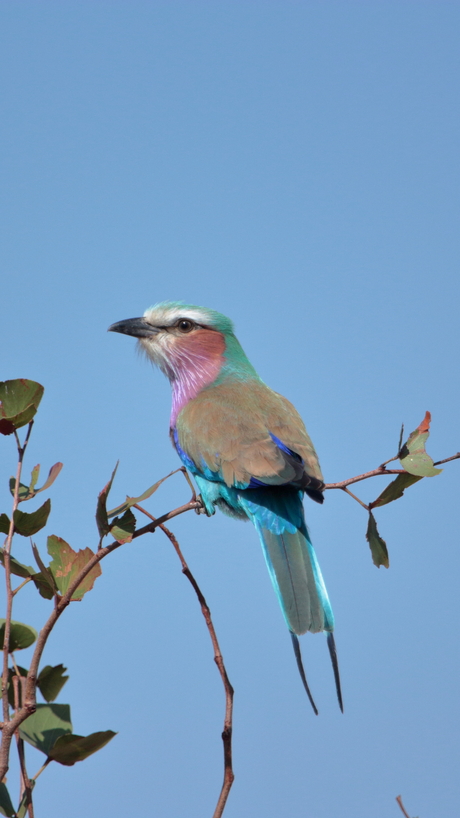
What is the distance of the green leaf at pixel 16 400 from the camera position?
186 cm

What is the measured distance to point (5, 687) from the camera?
145 cm

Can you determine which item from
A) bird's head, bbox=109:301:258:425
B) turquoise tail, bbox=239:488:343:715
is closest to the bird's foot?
turquoise tail, bbox=239:488:343:715

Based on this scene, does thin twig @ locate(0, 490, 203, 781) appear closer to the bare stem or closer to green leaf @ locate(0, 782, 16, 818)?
the bare stem

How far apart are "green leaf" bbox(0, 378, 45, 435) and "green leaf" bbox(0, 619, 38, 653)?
0.49m

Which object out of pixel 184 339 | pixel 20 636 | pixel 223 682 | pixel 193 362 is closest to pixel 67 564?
pixel 20 636

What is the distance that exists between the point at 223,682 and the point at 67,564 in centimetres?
47

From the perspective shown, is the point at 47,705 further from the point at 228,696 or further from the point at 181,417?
the point at 181,417

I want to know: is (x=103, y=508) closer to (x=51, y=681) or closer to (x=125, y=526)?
(x=125, y=526)

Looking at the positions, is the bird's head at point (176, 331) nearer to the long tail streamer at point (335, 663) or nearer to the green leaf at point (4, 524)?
the long tail streamer at point (335, 663)

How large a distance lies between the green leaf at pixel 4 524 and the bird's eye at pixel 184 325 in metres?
2.85

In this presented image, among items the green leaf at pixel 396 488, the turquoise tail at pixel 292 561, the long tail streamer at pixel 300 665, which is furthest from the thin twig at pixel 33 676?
the turquoise tail at pixel 292 561

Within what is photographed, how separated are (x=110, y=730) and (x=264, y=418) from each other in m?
2.14

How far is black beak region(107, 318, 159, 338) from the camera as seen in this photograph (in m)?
4.62

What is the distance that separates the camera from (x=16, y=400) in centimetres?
187
